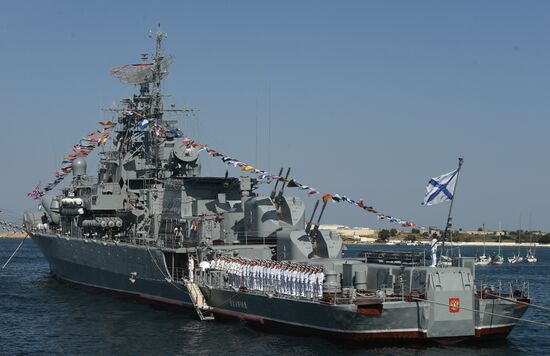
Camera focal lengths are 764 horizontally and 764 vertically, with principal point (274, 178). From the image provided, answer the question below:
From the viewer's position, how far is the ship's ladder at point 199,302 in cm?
3259

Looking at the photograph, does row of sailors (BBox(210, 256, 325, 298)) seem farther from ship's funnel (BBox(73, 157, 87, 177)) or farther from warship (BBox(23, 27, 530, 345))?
ship's funnel (BBox(73, 157, 87, 177))

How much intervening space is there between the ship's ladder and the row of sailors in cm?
127

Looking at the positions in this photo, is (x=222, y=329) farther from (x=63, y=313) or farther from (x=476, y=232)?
(x=476, y=232)

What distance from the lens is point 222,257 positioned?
3281 centimetres

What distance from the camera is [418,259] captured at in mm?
28203

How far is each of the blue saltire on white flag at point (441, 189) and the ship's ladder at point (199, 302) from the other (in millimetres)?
10595

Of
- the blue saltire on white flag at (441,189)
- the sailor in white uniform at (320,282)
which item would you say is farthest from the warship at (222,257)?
the blue saltire on white flag at (441,189)

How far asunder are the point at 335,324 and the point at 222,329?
21.0 ft

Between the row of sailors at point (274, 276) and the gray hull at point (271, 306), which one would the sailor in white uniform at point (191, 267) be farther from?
the row of sailors at point (274, 276)

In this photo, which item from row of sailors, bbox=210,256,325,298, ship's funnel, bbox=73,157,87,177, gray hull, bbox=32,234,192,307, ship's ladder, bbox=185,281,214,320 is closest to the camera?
row of sailors, bbox=210,256,325,298

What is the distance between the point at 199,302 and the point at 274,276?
520cm

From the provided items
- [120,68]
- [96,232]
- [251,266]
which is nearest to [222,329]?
[251,266]

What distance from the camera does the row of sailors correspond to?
27.1m

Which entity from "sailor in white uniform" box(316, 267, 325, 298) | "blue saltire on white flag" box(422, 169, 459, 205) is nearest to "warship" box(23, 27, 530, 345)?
"sailor in white uniform" box(316, 267, 325, 298)
